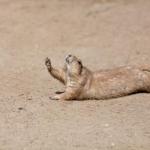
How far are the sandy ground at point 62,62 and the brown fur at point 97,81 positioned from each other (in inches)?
4.7

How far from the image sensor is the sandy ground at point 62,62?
7605 millimetres

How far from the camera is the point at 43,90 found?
9.90 m

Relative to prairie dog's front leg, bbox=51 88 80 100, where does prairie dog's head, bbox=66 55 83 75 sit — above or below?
above

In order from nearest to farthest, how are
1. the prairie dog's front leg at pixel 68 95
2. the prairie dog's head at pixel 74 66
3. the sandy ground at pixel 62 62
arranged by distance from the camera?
the sandy ground at pixel 62 62
the prairie dog's front leg at pixel 68 95
the prairie dog's head at pixel 74 66

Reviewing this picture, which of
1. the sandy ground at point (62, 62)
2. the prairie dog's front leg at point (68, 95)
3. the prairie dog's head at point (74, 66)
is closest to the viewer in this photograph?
the sandy ground at point (62, 62)

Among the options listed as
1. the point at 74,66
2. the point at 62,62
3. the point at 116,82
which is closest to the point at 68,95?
the point at 74,66

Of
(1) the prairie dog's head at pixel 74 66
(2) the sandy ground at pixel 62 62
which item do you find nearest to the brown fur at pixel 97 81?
(1) the prairie dog's head at pixel 74 66

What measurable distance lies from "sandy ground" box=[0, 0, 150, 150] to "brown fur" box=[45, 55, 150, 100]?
0.12 meters

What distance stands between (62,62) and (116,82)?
2781mm

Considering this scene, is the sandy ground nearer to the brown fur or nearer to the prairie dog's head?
the brown fur

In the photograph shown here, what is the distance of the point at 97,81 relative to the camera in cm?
933

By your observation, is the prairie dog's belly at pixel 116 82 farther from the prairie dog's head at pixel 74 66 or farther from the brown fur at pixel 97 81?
the prairie dog's head at pixel 74 66

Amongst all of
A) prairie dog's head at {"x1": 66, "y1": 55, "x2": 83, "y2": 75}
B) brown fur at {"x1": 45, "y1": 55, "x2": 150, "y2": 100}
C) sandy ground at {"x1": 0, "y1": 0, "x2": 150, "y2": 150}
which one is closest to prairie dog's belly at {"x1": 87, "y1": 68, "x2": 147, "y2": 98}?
brown fur at {"x1": 45, "y1": 55, "x2": 150, "y2": 100}

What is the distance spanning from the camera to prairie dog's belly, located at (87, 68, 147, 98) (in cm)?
931
